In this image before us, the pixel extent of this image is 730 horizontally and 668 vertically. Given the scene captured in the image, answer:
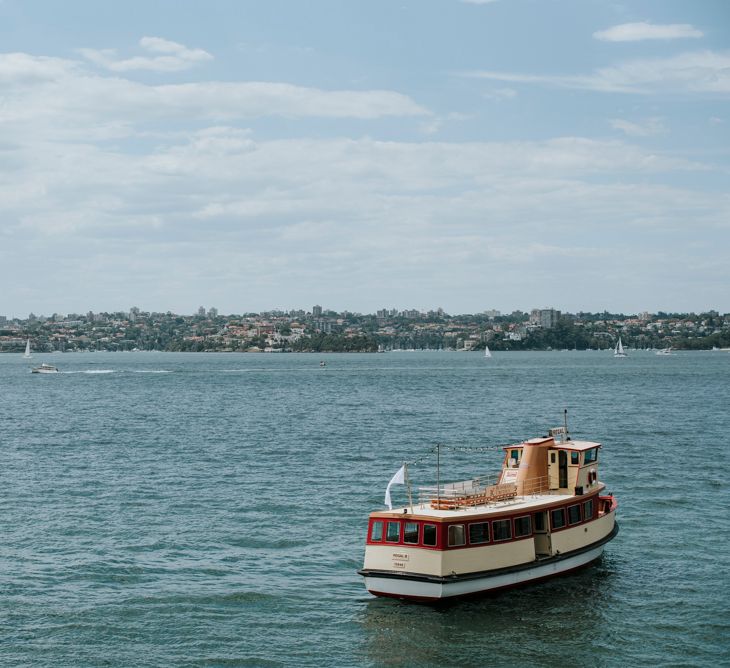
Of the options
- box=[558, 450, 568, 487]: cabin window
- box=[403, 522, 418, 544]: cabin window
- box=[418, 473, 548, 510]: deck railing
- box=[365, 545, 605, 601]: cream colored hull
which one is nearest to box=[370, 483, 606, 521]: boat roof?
box=[418, 473, 548, 510]: deck railing

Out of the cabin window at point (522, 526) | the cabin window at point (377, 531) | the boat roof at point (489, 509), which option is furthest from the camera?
the cabin window at point (522, 526)

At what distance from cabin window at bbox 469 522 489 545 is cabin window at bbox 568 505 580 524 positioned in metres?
5.12

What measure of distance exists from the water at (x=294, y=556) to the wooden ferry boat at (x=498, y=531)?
848 mm

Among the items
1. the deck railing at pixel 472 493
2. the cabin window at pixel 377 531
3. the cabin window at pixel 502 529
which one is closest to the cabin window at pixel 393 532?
the cabin window at pixel 377 531

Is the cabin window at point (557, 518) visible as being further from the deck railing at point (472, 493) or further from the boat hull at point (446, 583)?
the deck railing at point (472, 493)

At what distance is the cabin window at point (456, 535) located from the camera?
32188 millimetres

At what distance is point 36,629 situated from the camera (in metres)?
30.9

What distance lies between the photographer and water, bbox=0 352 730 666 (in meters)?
29.7

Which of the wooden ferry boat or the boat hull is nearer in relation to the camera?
the boat hull

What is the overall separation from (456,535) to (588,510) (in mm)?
8066

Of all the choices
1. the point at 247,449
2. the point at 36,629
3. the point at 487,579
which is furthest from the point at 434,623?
the point at 247,449

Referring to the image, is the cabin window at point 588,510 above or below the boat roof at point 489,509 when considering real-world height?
below

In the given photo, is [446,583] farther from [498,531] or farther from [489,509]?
[489,509]

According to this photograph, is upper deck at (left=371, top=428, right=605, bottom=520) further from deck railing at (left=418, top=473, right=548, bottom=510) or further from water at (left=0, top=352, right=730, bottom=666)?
water at (left=0, top=352, right=730, bottom=666)
